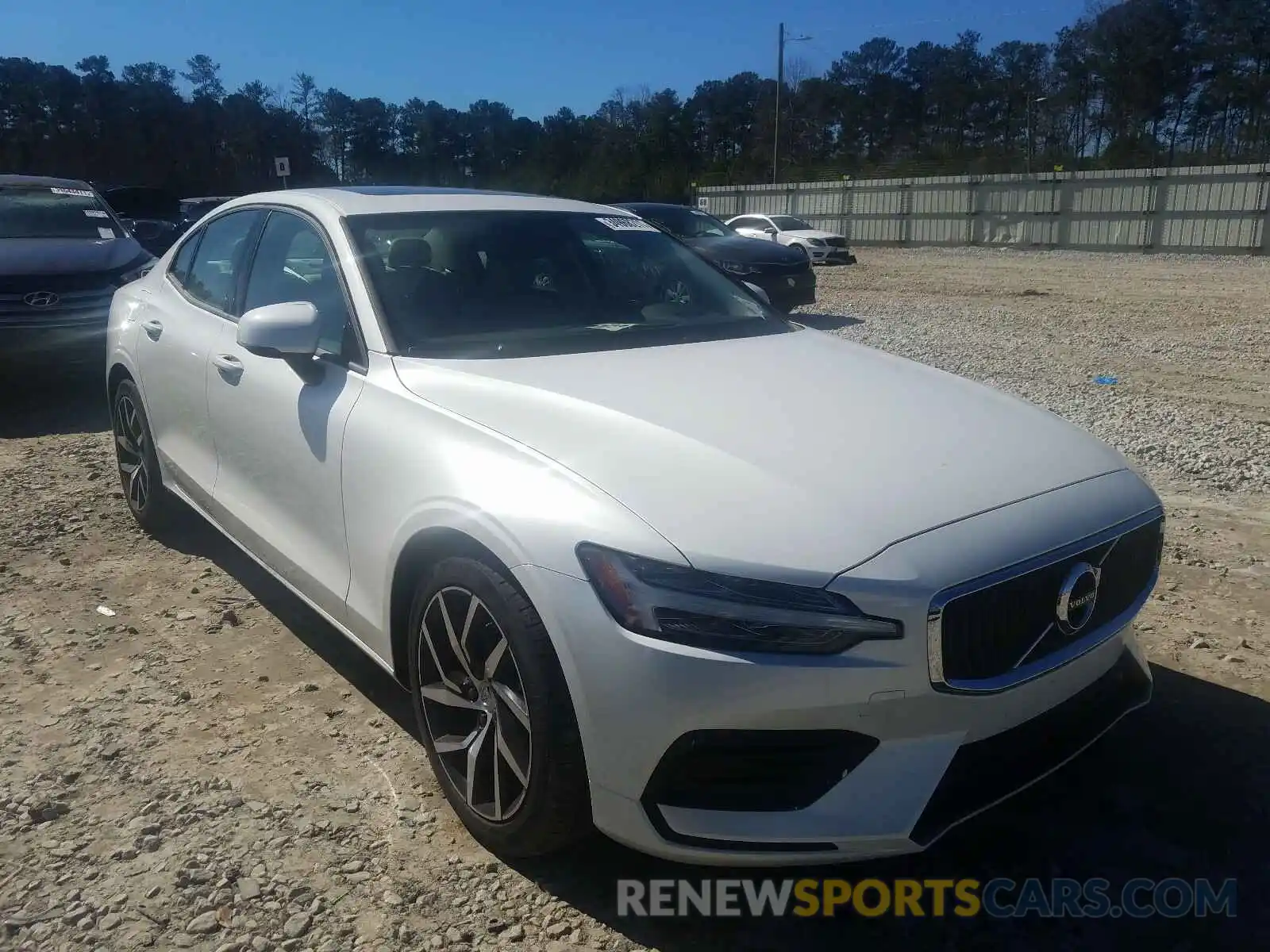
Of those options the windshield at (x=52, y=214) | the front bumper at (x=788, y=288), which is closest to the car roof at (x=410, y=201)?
the windshield at (x=52, y=214)

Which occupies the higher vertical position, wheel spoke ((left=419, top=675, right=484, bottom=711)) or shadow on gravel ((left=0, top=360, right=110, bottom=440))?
wheel spoke ((left=419, top=675, right=484, bottom=711))

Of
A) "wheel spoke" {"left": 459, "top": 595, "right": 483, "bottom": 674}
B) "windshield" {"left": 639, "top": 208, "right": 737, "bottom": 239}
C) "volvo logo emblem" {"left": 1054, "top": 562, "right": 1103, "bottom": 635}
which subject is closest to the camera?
"volvo logo emblem" {"left": 1054, "top": 562, "right": 1103, "bottom": 635}

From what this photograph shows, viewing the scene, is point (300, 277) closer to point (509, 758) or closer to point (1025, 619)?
point (509, 758)

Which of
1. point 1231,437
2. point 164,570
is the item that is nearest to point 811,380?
point 164,570

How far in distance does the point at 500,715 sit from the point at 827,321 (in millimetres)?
11487

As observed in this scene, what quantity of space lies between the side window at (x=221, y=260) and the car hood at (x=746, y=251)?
8945mm

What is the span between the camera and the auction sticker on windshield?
4004mm

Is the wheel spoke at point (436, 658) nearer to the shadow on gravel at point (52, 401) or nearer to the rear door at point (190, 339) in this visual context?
the rear door at point (190, 339)

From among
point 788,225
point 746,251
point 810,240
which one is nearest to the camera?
point 746,251

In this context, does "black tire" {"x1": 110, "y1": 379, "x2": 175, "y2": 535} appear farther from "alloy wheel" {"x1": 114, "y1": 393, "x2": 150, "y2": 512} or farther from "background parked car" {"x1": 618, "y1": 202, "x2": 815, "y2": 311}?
"background parked car" {"x1": 618, "y1": 202, "x2": 815, "y2": 311}

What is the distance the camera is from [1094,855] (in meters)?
2.61

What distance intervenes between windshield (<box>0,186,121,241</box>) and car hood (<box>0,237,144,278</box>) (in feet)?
0.69

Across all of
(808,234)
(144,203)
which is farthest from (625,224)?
(808,234)

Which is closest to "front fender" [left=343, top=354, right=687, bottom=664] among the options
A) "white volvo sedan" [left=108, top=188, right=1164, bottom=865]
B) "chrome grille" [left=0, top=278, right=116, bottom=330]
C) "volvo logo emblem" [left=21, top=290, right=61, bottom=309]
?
"white volvo sedan" [left=108, top=188, right=1164, bottom=865]
